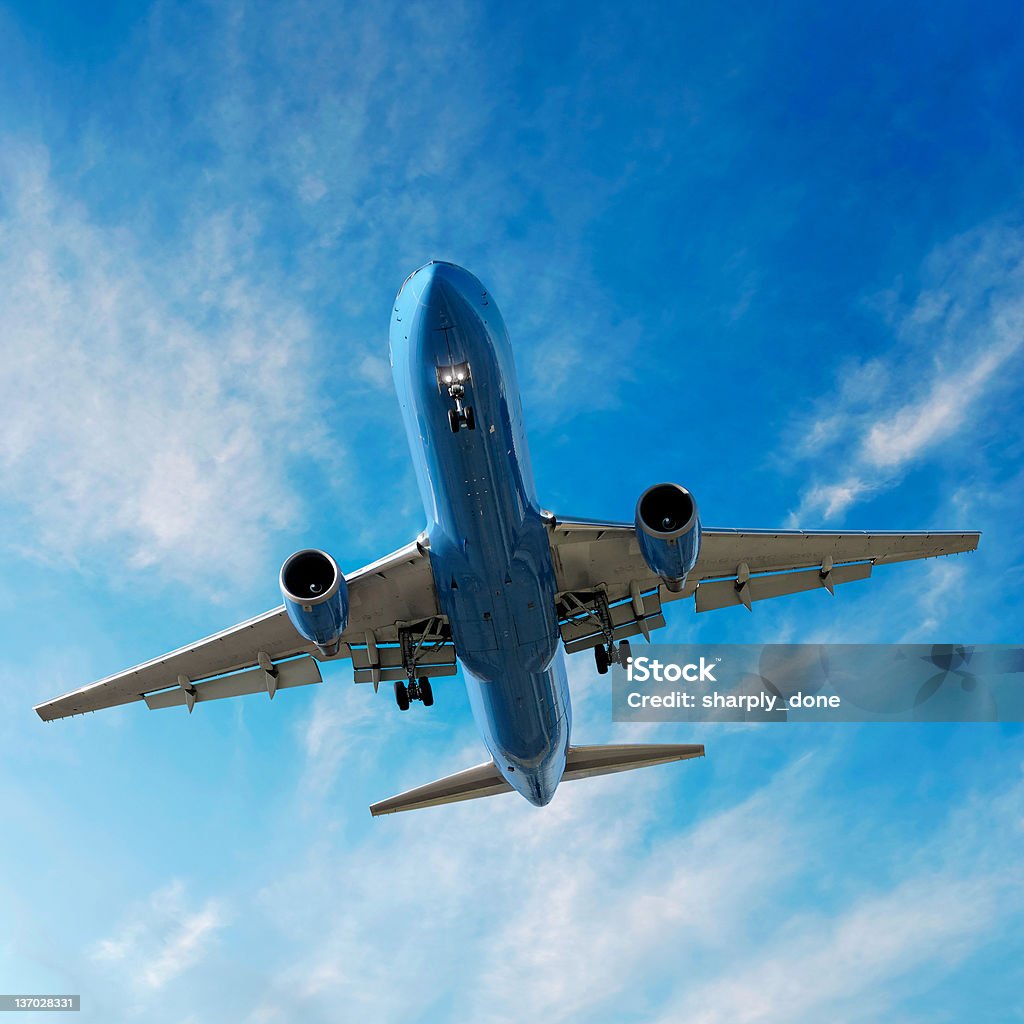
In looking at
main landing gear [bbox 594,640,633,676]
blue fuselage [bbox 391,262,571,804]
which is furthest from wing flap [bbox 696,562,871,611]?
blue fuselage [bbox 391,262,571,804]

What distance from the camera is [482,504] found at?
16.2 m

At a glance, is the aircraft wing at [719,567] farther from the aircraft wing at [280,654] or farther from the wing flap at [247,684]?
the wing flap at [247,684]

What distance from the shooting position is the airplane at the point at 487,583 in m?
15.7

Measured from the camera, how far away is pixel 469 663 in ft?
61.4

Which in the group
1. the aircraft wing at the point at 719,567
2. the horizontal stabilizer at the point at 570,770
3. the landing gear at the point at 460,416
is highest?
the aircraft wing at the point at 719,567

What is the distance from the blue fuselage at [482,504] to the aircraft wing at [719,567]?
1.75m

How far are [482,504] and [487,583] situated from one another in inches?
68.9

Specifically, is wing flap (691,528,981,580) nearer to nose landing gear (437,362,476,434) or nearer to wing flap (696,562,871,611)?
wing flap (696,562,871,611)

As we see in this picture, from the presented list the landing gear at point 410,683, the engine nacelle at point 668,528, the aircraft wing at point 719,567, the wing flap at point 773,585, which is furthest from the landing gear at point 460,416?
the wing flap at point 773,585

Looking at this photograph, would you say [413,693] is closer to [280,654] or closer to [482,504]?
[280,654]

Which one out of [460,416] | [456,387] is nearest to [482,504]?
[460,416]

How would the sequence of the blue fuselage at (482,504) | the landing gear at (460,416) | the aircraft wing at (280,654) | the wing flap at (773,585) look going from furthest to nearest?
the wing flap at (773,585)
the aircraft wing at (280,654)
the landing gear at (460,416)
the blue fuselage at (482,504)

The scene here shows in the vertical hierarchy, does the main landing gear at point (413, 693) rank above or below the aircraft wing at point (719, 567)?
below

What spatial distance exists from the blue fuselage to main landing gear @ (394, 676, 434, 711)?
167cm
